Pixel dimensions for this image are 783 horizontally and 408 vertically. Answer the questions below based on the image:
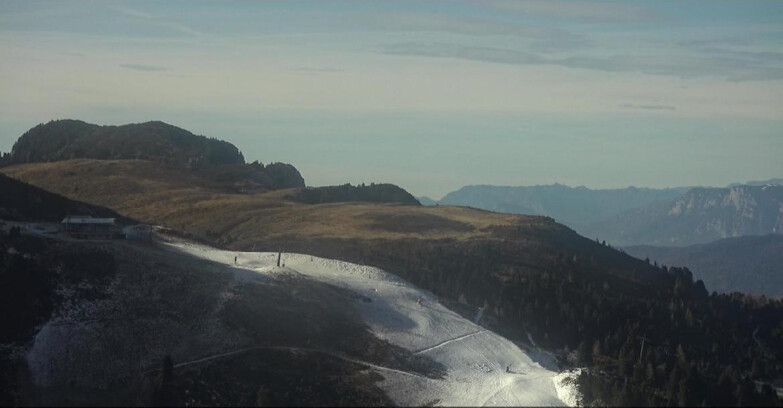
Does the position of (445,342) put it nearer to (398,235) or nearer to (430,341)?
(430,341)

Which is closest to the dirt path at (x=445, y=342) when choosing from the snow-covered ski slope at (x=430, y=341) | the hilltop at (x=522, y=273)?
the snow-covered ski slope at (x=430, y=341)

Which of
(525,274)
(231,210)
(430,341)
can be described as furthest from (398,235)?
(430,341)

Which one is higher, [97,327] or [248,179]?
[248,179]

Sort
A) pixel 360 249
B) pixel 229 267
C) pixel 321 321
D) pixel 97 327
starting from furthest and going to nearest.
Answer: pixel 360 249
pixel 229 267
pixel 321 321
pixel 97 327

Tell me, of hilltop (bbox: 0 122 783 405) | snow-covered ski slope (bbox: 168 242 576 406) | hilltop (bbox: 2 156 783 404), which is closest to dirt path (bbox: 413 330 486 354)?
snow-covered ski slope (bbox: 168 242 576 406)

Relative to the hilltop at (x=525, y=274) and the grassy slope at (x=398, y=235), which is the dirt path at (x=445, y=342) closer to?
the hilltop at (x=525, y=274)

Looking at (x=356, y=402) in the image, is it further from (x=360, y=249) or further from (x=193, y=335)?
(x=360, y=249)

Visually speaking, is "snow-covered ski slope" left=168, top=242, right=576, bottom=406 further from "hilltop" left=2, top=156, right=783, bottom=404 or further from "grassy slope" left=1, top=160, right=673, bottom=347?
"grassy slope" left=1, top=160, right=673, bottom=347

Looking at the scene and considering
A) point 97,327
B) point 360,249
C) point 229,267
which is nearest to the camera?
point 97,327

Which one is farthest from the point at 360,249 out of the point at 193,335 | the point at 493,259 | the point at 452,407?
the point at 452,407
